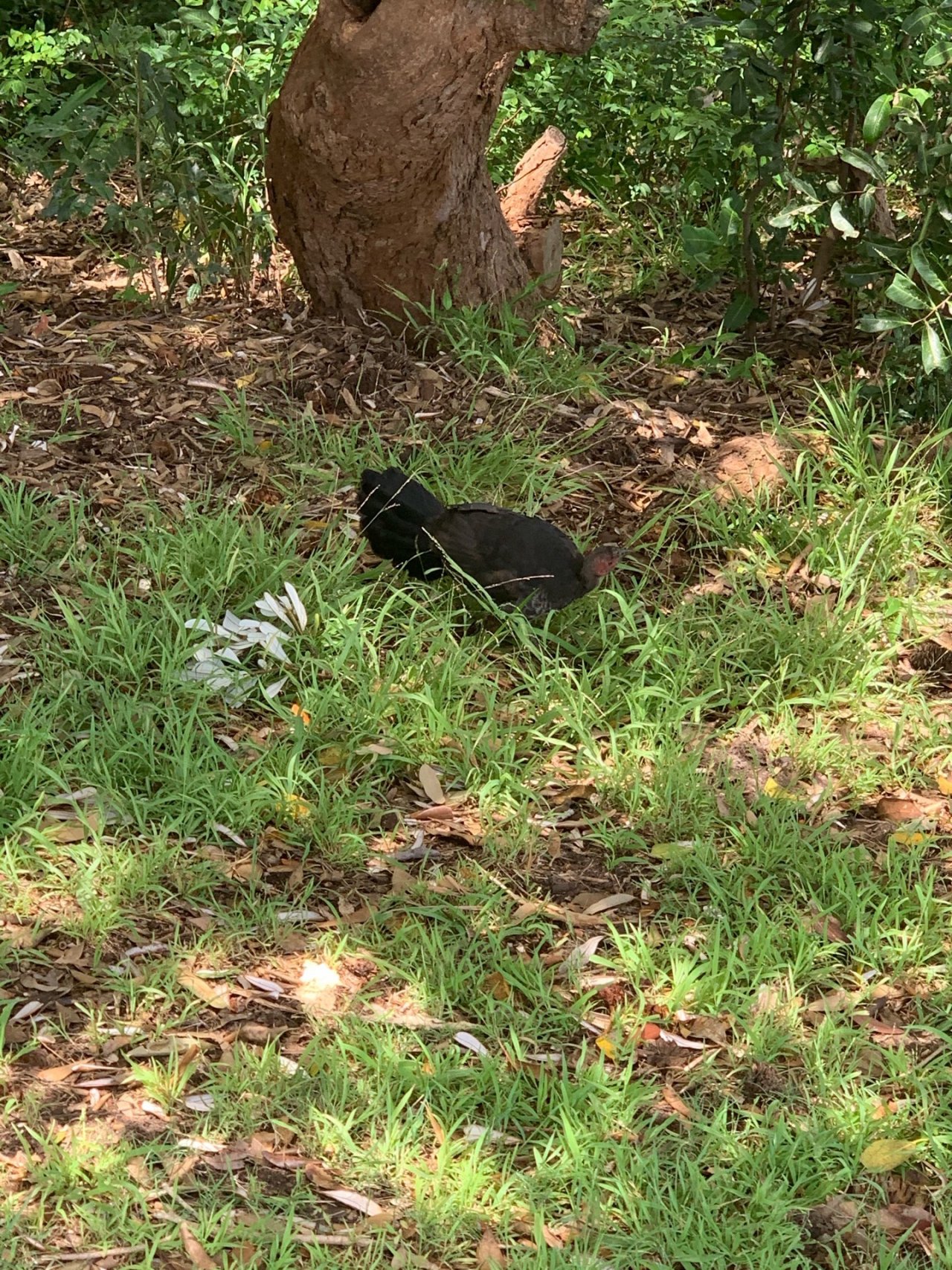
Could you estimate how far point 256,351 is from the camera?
16.6 feet

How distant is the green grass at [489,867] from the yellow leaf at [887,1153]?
2 cm

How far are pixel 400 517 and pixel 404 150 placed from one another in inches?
57.2

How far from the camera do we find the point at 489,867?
3424mm

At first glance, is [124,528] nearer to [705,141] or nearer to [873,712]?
[873,712]

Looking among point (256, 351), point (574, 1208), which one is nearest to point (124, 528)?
point (256, 351)

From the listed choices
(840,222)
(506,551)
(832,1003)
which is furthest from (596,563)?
(840,222)

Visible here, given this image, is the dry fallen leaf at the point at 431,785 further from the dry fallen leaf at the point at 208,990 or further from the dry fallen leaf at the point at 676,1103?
the dry fallen leaf at the point at 676,1103

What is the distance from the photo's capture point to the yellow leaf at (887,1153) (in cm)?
271

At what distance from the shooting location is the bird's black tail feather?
4.07m

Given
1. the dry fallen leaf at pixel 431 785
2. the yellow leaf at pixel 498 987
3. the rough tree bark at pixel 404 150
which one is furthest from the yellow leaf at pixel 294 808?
the rough tree bark at pixel 404 150

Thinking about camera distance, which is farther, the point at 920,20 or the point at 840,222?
the point at 840,222

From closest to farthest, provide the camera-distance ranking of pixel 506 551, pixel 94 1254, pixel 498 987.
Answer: pixel 94 1254 < pixel 498 987 < pixel 506 551

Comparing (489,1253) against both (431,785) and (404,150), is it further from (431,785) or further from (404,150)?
(404,150)

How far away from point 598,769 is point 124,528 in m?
1.65
